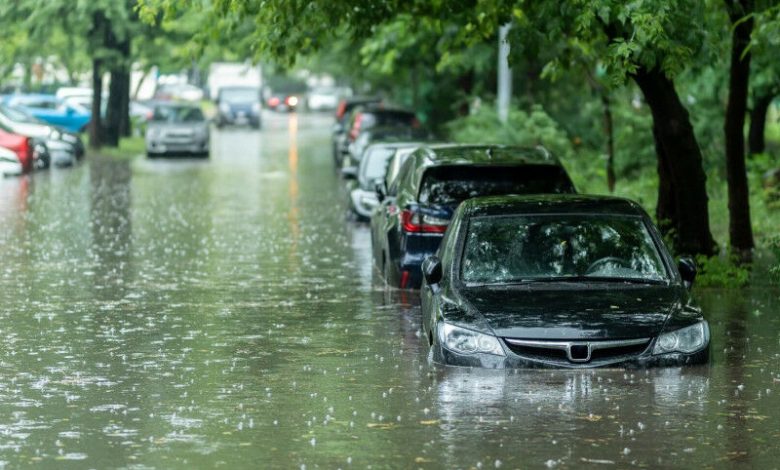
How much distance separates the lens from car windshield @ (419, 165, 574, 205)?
17.1 metres

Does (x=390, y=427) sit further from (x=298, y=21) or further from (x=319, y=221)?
(x=319, y=221)

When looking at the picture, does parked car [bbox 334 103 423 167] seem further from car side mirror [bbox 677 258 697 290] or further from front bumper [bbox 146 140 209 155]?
car side mirror [bbox 677 258 697 290]

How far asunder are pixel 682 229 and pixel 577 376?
27.5 ft

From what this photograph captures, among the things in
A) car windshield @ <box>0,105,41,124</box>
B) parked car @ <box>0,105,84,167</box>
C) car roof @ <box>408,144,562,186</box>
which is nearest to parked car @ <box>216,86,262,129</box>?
parked car @ <box>0,105,84,167</box>

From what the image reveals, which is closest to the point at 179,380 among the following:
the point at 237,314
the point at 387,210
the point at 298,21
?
the point at 237,314

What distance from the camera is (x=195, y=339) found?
46.6 feet

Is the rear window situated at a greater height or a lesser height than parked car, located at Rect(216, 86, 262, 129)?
greater

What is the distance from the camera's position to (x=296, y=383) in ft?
38.7

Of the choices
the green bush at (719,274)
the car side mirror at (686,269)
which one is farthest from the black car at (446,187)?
the car side mirror at (686,269)

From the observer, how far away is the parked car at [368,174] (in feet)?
87.1

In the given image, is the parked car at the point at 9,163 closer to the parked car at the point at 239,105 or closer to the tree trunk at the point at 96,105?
the tree trunk at the point at 96,105

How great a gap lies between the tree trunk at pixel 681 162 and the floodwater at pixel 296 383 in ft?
6.31

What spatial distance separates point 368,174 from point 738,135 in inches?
332

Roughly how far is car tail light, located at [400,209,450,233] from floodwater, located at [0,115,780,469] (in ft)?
2.23
